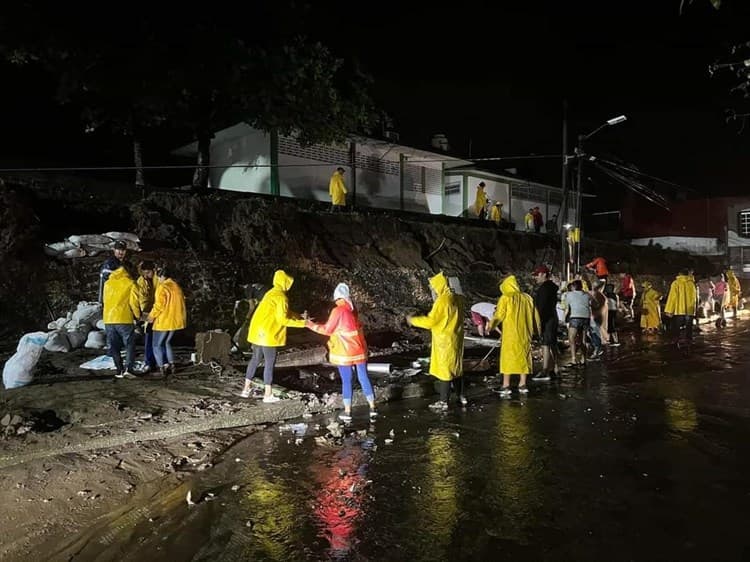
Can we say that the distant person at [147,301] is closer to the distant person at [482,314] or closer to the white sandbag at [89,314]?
the white sandbag at [89,314]

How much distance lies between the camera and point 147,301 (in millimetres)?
8930

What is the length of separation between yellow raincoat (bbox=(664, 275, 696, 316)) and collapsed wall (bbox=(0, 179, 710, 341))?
18.6 feet

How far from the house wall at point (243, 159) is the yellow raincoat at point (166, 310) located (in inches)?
436

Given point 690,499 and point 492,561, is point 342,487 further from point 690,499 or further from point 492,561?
point 690,499

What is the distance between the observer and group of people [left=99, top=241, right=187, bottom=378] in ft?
26.2

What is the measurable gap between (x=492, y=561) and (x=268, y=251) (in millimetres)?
11769

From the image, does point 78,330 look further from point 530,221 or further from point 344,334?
point 530,221

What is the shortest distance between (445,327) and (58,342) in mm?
6732

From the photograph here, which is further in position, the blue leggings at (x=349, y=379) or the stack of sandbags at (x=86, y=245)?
the stack of sandbags at (x=86, y=245)

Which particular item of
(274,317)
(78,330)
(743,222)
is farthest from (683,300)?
(743,222)

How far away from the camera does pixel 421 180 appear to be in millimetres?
25297

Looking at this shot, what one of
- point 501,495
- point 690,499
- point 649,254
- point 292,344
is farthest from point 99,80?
point 649,254

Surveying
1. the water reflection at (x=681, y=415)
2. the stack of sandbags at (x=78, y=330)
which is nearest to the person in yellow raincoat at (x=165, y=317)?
the stack of sandbags at (x=78, y=330)

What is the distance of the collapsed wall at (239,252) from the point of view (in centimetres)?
1068
